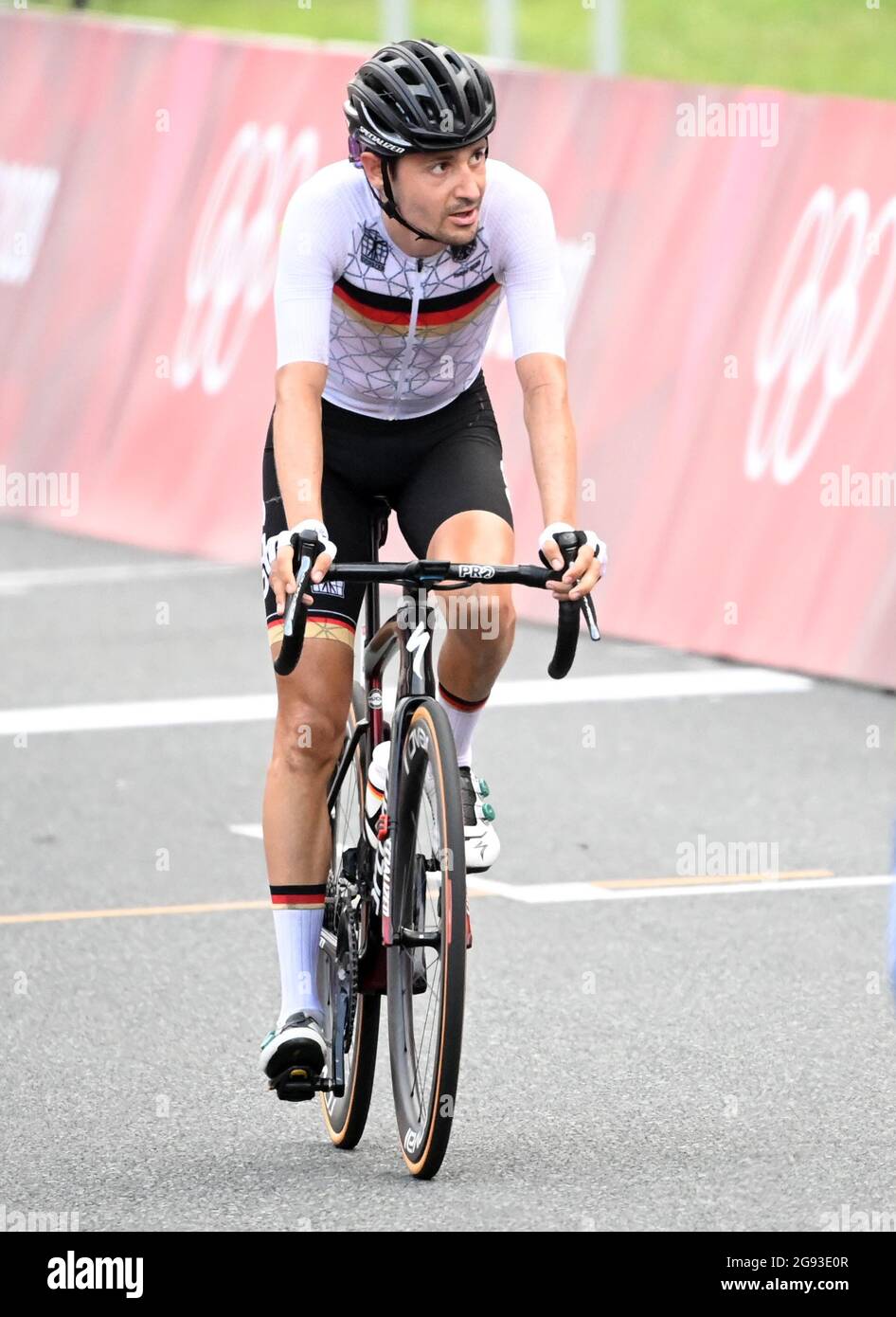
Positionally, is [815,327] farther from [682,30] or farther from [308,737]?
[682,30]

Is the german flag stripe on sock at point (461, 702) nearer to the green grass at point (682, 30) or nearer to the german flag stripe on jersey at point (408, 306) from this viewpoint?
the german flag stripe on jersey at point (408, 306)

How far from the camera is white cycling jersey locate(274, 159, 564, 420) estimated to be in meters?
5.49

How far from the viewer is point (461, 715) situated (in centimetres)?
578

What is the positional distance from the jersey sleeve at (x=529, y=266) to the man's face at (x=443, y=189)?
0.17 metres

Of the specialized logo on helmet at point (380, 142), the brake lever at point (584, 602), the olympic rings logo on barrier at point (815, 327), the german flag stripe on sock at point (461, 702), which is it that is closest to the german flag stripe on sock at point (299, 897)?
the german flag stripe on sock at point (461, 702)

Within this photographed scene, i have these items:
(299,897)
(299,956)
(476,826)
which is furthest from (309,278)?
(299,956)

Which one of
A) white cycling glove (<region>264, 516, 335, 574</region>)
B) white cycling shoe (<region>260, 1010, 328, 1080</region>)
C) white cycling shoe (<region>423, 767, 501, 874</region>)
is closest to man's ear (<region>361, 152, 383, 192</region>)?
white cycling glove (<region>264, 516, 335, 574</region>)

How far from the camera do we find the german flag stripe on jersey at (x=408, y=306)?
561 cm

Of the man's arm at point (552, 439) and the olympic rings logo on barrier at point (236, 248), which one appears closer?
the man's arm at point (552, 439)

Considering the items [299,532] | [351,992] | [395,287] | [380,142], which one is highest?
[380,142]

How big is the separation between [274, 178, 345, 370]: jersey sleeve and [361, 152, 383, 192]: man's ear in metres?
0.12

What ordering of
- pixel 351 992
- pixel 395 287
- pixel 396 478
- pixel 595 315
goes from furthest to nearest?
1. pixel 595 315
2. pixel 396 478
3. pixel 351 992
4. pixel 395 287

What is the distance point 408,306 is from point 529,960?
2.26 m
